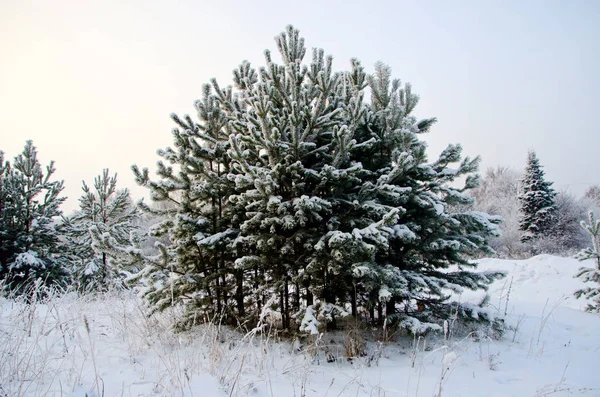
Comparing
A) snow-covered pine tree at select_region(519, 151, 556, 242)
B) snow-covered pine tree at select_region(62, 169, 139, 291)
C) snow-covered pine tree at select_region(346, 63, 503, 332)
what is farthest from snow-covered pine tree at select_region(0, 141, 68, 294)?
snow-covered pine tree at select_region(519, 151, 556, 242)

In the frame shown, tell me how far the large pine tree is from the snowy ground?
1.81ft

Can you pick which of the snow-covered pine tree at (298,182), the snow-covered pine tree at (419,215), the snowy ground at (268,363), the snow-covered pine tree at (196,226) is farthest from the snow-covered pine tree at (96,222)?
the snow-covered pine tree at (419,215)

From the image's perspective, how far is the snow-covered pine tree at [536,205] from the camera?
75.7 feet

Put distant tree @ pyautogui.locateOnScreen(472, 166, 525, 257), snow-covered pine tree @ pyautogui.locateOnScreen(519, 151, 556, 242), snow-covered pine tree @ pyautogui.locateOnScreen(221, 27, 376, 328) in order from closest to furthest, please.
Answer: snow-covered pine tree @ pyautogui.locateOnScreen(221, 27, 376, 328)
snow-covered pine tree @ pyautogui.locateOnScreen(519, 151, 556, 242)
distant tree @ pyautogui.locateOnScreen(472, 166, 525, 257)

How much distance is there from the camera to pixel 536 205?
23.5 meters

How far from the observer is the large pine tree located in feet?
14.9

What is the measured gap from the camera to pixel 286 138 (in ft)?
16.5

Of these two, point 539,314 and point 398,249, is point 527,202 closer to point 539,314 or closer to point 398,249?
point 539,314

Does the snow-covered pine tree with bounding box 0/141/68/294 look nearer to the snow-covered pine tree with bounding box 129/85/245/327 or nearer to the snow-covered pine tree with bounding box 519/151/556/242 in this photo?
the snow-covered pine tree with bounding box 129/85/245/327

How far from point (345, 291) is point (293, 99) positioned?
3.19 m

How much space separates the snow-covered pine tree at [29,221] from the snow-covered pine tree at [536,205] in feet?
91.7

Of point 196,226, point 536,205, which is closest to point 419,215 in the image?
point 196,226

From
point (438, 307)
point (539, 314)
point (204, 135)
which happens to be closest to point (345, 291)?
point (438, 307)

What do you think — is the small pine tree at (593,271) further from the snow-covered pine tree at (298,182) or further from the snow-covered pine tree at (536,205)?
the snow-covered pine tree at (536,205)
